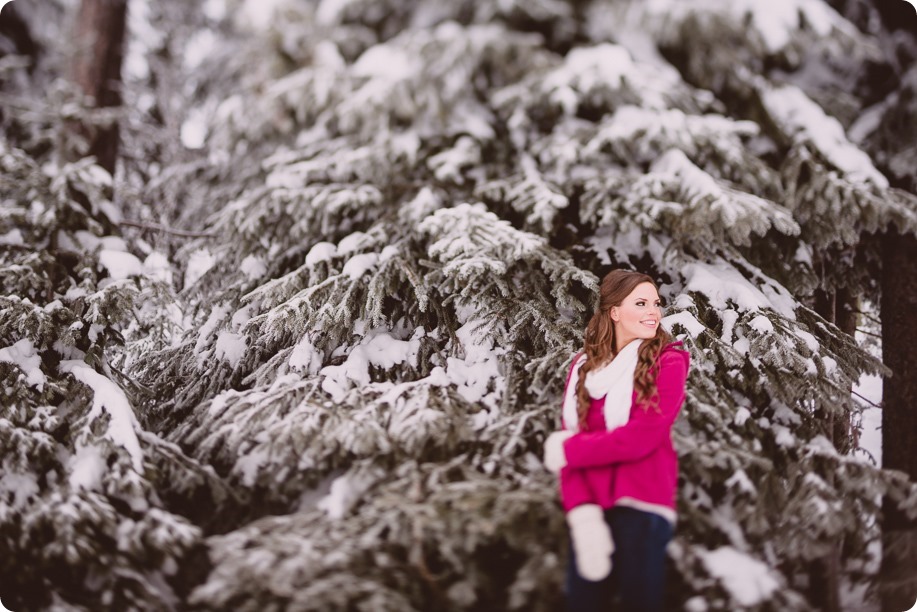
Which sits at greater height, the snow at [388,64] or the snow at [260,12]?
the snow at [260,12]

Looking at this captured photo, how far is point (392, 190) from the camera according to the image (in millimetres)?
3121

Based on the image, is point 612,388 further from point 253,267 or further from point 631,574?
point 253,267

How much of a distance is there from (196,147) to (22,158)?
3.43 feet

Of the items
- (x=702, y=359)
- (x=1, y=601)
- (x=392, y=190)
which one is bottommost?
Result: (x=1, y=601)

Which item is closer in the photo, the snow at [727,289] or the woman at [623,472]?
the woman at [623,472]

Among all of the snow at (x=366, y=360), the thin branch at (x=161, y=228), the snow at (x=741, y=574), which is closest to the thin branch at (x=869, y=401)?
the snow at (x=741, y=574)

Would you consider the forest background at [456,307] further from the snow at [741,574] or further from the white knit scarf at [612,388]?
the white knit scarf at [612,388]

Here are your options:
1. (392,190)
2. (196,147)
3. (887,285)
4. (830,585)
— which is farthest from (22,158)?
(887,285)

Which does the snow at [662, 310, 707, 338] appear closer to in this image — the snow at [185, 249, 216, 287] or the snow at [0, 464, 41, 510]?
the snow at [185, 249, 216, 287]

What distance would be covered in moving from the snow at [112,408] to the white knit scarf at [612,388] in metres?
1.80

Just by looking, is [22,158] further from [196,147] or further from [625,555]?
[625,555]

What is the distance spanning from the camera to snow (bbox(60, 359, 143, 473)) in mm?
2514

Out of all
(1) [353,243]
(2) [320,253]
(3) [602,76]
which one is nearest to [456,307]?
(1) [353,243]

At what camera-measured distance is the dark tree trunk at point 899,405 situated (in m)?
2.26
